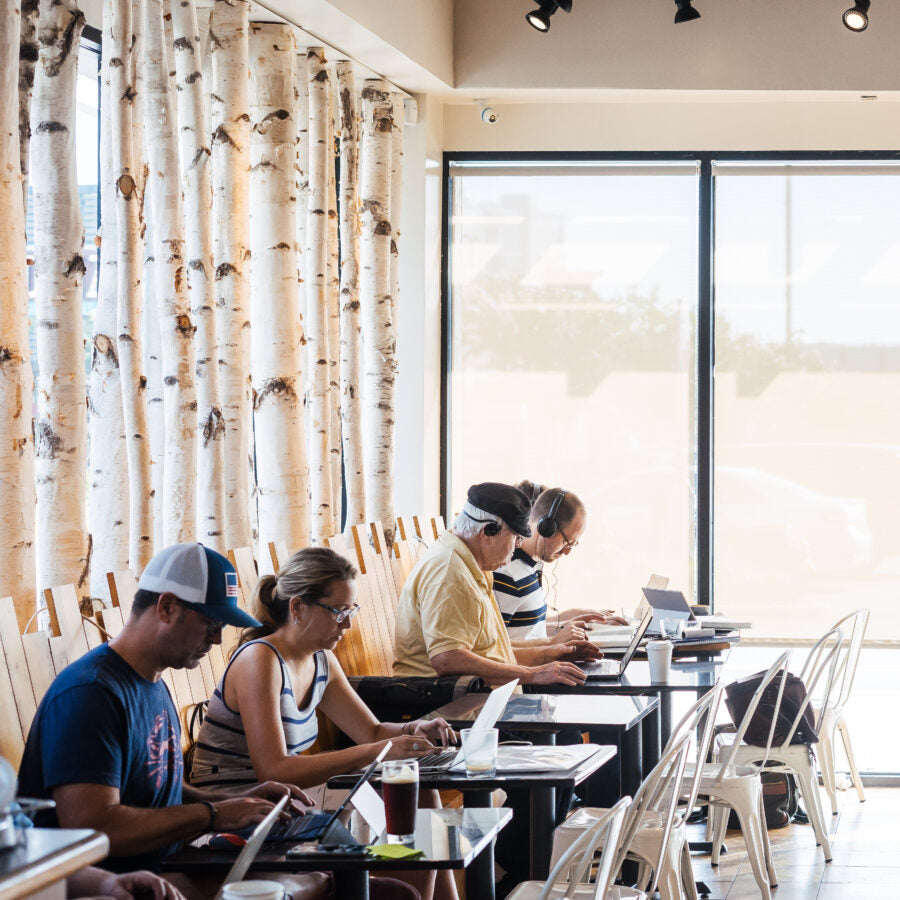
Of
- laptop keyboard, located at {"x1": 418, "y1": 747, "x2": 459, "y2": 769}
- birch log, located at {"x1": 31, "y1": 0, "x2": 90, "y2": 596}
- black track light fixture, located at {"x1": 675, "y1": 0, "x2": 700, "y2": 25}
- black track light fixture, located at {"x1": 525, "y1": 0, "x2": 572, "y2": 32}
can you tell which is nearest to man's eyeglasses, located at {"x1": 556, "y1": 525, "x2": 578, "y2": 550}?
laptop keyboard, located at {"x1": 418, "y1": 747, "x2": 459, "y2": 769}

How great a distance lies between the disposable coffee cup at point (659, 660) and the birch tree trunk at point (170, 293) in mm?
1610

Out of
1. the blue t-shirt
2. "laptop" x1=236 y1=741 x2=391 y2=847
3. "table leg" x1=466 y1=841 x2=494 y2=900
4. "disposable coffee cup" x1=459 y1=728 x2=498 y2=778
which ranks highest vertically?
the blue t-shirt

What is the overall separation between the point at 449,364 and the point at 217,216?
8.19 feet

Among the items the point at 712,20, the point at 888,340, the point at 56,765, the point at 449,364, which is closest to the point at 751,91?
the point at 712,20

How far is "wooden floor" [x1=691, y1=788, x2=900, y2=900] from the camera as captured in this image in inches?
184

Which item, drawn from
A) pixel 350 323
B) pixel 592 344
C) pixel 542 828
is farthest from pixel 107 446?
pixel 592 344

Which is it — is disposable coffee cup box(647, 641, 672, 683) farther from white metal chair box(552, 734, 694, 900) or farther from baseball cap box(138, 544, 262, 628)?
baseball cap box(138, 544, 262, 628)

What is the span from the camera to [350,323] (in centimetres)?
599

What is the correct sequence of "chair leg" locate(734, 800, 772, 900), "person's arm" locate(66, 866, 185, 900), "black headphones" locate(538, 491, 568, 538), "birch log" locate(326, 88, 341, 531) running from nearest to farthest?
1. "person's arm" locate(66, 866, 185, 900)
2. "chair leg" locate(734, 800, 772, 900)
3. "black headphones" locate(538, 491, 568, 538)
4. "birch log" locate(326, 88, 341, 531)

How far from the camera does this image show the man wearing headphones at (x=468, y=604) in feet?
14.0

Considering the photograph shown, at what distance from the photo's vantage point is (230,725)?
318cm

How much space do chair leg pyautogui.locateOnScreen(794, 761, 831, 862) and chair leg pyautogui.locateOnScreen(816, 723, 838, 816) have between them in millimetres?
431

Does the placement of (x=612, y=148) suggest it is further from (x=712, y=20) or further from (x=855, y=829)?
(x=855, y=829)

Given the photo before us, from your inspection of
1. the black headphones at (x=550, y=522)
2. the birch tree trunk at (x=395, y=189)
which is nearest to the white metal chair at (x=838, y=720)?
the black headphones at (x=550, y=522)
